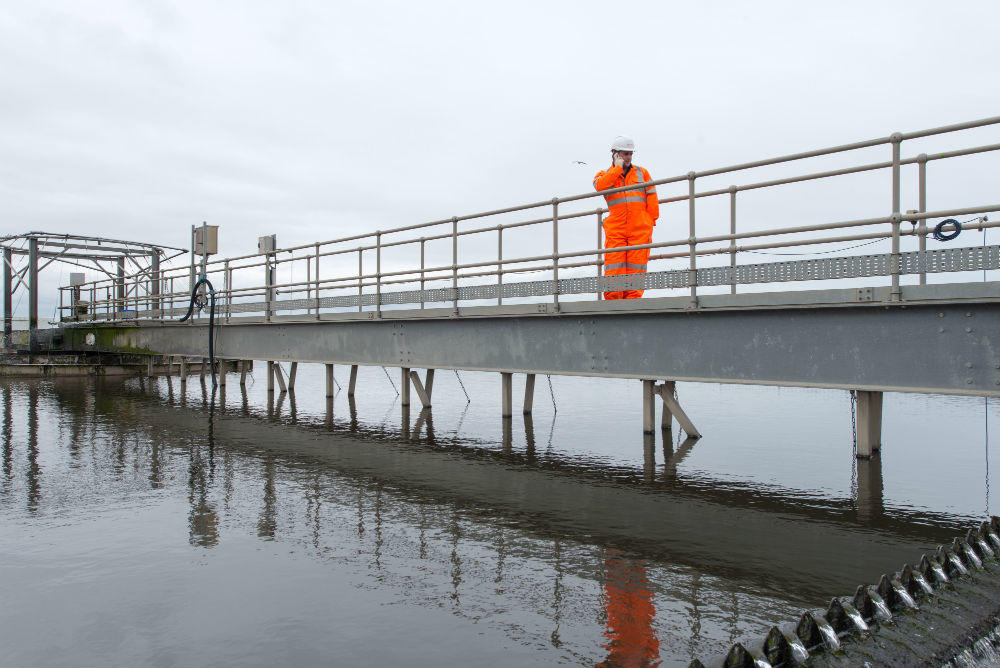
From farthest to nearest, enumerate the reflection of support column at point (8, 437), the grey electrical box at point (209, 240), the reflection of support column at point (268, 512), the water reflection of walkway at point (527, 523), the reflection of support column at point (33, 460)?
the grey electrical box at point (209, 240) < the reflection of support column at point (8, 437) < the reflection of support column at point (33, 460) < the reflection of support column at point (268, 512) < the water reflection of walkway at point (527, 523)

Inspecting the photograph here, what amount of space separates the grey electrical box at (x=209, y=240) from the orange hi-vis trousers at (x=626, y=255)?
13.0 meters

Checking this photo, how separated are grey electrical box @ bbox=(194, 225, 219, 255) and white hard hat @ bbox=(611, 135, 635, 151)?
12825mm

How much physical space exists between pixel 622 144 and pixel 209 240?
12997mm

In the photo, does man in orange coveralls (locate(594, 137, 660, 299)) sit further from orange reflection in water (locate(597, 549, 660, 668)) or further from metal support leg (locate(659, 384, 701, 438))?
orange reflection in water (locate(597, 549, 660, 668))

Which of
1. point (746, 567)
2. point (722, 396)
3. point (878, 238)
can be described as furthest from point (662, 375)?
point (722, 396)

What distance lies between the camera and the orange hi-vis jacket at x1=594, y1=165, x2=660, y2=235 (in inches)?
365

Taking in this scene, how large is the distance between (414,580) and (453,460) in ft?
14.7

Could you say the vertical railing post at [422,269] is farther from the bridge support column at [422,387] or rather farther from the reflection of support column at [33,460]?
the reflection of support column at [33,460]

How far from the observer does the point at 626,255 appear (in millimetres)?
9195

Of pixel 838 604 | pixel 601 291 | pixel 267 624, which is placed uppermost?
pixel 601 291

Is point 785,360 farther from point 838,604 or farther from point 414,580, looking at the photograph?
point 414,580

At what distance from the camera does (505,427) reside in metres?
12.2

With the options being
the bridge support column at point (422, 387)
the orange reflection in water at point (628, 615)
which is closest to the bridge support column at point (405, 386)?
the bridge support column at point (422, 387)

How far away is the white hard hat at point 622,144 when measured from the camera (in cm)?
991
